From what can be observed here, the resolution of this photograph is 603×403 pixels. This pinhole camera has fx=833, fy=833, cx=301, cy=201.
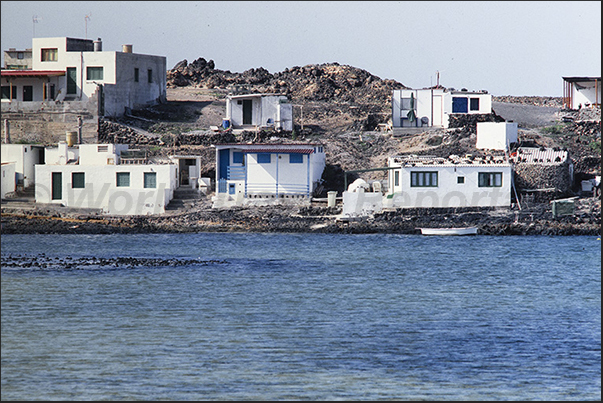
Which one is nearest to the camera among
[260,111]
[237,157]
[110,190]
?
[110,190]

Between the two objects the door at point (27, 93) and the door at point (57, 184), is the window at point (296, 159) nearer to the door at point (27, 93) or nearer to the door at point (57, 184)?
the door at point (57, 184)

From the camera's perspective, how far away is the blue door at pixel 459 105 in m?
63.0

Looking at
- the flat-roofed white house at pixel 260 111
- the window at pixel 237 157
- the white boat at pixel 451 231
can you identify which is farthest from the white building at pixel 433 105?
the white boat at pixel 451 231

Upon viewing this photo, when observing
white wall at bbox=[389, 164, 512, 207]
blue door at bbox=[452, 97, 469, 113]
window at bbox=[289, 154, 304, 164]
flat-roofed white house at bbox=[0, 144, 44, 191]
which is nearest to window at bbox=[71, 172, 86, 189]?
flat-roofed white house at bbox=[0, 144, 44, 191]

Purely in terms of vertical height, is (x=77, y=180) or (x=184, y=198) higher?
(x=77, y=180)

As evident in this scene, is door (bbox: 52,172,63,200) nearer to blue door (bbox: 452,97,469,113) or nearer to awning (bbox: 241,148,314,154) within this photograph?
awning (bbox: 241,148,314,154)

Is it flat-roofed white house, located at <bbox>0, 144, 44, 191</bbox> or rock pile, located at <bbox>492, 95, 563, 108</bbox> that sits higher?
rock pile, located at <bbox>492, 95, 563, 108</bbox>

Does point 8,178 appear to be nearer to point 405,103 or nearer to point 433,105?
point 405,103

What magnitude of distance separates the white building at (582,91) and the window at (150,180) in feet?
123

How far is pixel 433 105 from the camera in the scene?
207 ft

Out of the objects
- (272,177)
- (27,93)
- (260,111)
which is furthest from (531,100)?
(27,93)

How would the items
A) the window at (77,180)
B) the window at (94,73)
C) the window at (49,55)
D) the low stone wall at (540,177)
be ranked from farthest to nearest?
A: the window at (49,55) → the window at (94,73) → the window at (77,180) → the low stone wall at (540,177)

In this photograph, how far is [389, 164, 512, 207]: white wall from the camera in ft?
159

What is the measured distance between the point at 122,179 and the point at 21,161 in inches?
278
